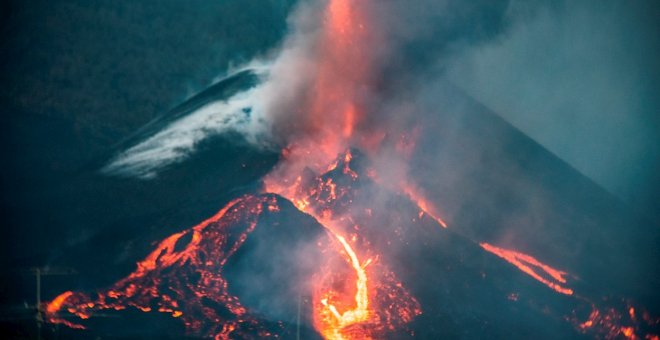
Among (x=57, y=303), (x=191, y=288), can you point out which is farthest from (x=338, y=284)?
(x=57, y=303)

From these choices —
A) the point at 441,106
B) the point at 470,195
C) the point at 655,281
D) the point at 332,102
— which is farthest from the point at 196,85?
the point at 655,281

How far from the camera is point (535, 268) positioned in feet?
24.1

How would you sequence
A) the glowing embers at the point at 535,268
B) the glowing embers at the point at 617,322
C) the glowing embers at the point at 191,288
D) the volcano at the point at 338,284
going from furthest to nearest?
the glowing embers at the point at 535,268 < the glowing embers at the point at 617,322 < the volcano at the point at 338,284 < the glowing embers at the point at 191,288

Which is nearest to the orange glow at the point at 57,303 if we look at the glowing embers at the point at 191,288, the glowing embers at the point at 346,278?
the glowing embers at the point at 191,288

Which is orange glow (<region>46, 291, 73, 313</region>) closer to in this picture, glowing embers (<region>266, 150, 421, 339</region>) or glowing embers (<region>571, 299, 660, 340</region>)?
glowing embers (<region>266, 150, 421, 339</region>)

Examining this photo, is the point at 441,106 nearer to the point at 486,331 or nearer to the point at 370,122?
the point at 370,122

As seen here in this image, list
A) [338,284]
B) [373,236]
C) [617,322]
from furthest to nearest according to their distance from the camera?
1. [373,236]
2. [617,322]
3. [338,284]

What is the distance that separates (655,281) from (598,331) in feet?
5.39

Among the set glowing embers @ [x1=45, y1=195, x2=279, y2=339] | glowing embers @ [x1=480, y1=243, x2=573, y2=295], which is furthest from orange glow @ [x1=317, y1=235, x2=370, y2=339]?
glowing embers @ [x1=480, y1=243, x2=573, y2=295]

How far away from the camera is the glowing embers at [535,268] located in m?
7.12

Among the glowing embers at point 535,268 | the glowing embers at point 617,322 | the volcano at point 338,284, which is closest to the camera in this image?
the volcano at point 338,284

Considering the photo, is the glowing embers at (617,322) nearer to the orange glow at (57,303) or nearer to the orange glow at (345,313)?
the orange glow at (345,313)

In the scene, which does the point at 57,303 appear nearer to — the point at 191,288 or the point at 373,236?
the point at 191,288

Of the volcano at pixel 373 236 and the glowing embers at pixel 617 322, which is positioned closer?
the volcano at pixel 373 236
